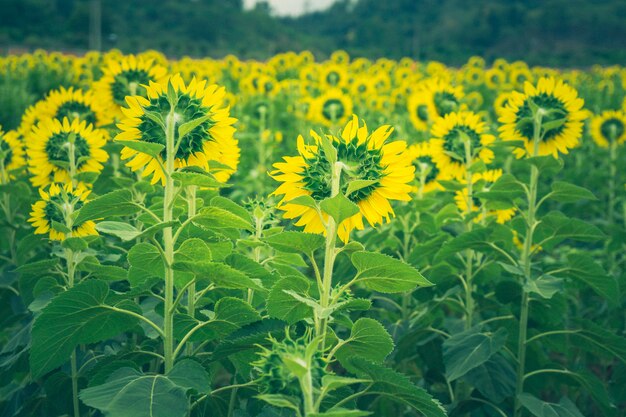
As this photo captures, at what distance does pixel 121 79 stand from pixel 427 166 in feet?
4.81

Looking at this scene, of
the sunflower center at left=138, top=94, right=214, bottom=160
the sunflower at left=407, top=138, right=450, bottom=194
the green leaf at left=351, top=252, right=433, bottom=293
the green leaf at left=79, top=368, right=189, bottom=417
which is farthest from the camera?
the sunflower at left=407, top=138, right=450, bottom=194

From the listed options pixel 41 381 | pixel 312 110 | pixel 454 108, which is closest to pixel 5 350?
pixel 41 381

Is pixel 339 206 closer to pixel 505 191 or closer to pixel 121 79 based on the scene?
pixel 505 191

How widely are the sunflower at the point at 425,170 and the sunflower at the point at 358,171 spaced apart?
1318mm

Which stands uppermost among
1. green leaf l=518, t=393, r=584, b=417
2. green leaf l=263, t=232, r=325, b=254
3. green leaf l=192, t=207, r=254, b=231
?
green leaf l=192, t=207, r=254, b=231

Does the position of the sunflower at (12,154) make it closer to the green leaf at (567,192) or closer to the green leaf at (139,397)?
the green leaf at (139,397)

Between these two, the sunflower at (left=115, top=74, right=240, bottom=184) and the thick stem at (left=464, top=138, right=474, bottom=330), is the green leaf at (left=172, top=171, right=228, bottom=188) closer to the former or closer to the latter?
the sunflower at (left=115, top=74, right=240, bottom=184)

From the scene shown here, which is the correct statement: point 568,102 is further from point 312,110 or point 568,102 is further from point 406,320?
point 312,110

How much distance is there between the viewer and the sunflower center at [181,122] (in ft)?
5.24

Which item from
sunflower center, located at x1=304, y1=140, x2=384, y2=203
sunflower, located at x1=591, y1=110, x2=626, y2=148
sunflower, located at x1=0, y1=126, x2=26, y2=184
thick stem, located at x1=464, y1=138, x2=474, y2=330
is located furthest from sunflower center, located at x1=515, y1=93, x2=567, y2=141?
sunflower, located at x1=591, y1=110, x2=626, y2=148

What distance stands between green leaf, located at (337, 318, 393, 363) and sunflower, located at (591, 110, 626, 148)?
4148mm

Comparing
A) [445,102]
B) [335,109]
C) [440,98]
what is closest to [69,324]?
[445,102]

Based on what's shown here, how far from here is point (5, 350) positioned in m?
2.04

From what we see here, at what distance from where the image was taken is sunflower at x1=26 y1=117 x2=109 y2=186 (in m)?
2.41
